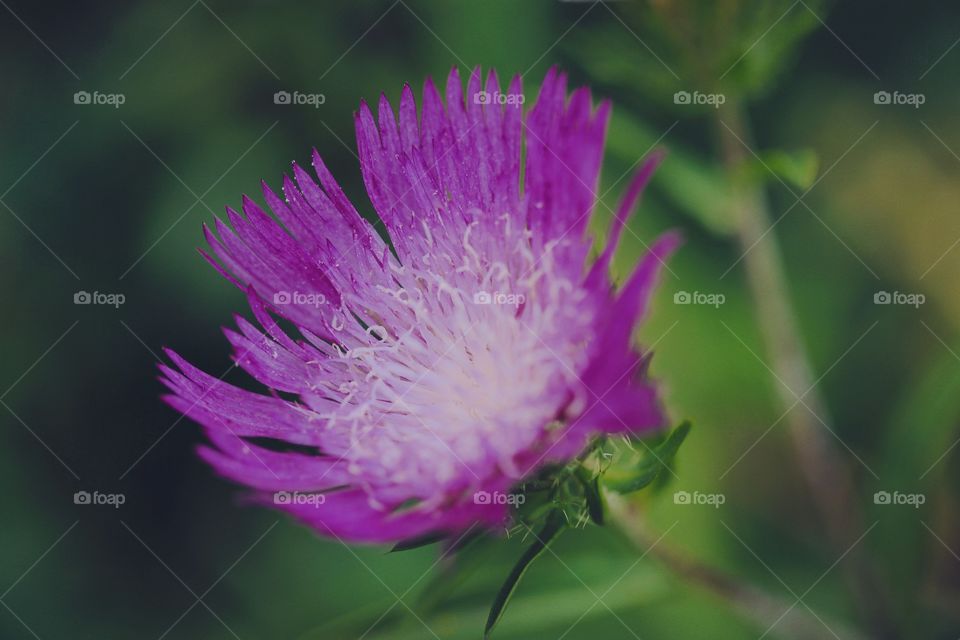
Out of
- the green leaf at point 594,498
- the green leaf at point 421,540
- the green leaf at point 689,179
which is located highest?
the green leaf at point 689,179

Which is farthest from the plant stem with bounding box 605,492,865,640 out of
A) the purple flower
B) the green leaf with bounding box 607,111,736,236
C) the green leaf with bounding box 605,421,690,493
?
the green leaf with bounding box 607,111,736,236

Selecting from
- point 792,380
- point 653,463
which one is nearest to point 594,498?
point 653,463

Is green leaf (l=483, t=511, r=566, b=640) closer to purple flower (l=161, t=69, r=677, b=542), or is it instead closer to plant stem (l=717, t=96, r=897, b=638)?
purple flower (l=161, t=69, r=677, b=542)

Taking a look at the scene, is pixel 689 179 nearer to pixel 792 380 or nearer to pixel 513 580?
pixel 792 380

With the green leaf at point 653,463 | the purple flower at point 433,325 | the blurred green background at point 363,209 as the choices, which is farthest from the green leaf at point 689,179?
the green leaf at point 653,463

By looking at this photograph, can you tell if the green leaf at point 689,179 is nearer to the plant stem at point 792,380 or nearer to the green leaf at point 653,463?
the plant stem at point 792,380

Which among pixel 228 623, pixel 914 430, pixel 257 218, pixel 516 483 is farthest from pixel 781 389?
pixel 228 623
